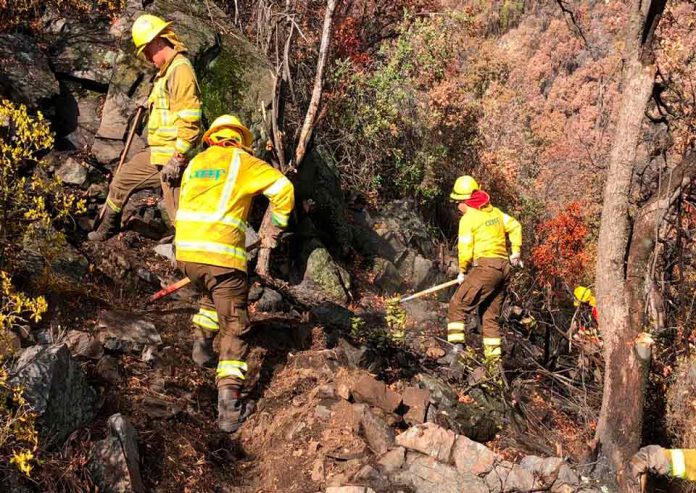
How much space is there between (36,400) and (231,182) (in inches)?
73.5

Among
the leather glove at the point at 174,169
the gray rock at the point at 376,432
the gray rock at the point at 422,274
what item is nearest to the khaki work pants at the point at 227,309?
the gray rock at the point at 376,432

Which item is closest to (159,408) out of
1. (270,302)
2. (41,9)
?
(270,302)

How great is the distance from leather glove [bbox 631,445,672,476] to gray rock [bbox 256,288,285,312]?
11.9ft

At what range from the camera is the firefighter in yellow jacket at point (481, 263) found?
21.4ft

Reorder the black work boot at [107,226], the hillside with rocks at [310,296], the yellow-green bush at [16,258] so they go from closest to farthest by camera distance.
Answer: the yellow-green bush at [16,258] → the hillside with rocks at [310,296] → the black work boot at [107,226]

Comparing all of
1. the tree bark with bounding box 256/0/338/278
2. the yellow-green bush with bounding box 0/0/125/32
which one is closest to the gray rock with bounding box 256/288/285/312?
the tree bark with bounding box 256/0/338/278

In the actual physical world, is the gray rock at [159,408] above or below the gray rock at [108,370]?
below

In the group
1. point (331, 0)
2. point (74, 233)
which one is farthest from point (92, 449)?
point (331, 0)

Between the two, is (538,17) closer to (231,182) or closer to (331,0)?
(331,0)

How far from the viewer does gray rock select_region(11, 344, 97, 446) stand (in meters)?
3.05

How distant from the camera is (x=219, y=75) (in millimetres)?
7438

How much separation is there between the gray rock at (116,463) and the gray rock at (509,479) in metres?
2.15

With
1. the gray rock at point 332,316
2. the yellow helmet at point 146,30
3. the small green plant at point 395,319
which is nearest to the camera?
the yellow helmet at point 146,30

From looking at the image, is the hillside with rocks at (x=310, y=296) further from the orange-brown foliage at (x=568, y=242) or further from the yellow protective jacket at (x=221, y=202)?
the orange-brown foliage at (x=568, y=242)
